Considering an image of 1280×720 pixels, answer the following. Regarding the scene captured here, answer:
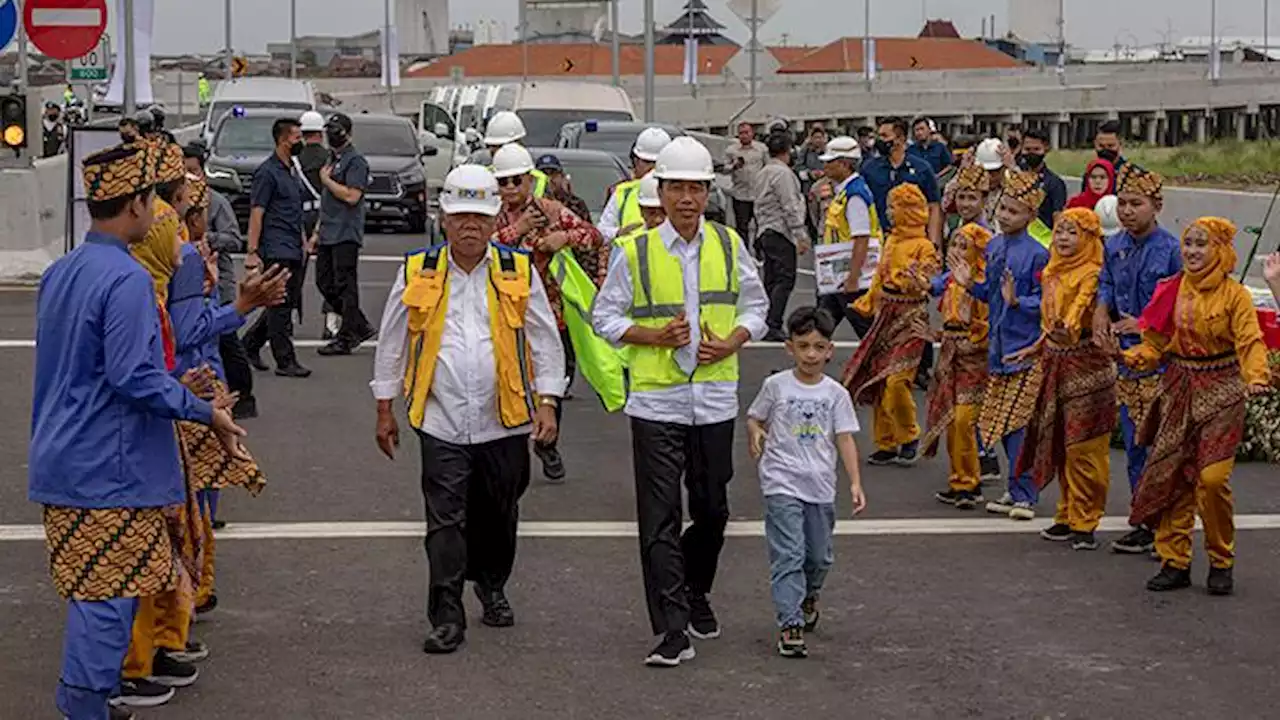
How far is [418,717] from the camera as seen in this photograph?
7844 millimetres

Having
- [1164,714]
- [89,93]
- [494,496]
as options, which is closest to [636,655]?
[494,496]

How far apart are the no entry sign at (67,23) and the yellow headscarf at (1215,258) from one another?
14452mm

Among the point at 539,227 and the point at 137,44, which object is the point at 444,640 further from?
the point at 137,44

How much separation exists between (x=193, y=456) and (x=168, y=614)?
32.1 inches

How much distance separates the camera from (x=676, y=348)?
8773 millimetres

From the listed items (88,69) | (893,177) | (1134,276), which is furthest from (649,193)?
(88,69)

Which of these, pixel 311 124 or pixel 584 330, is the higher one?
pixel 311 124

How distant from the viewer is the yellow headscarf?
971 cm

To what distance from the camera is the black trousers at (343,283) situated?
17.7 meters

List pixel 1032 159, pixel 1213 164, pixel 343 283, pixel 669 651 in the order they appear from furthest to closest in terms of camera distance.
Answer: pixel 1213 164, pixel 343 283, pixel 1032 159, pixel 669 651

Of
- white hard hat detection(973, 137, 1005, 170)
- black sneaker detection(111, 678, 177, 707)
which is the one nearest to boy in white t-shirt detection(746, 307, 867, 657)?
black sneaker detection(111, 678, 177, 707)

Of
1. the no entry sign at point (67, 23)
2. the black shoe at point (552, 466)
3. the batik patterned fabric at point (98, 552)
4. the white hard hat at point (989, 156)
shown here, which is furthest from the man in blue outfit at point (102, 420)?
the no entry sign at point (67, 23)

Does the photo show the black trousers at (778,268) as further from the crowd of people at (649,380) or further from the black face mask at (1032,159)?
the crowd of people at (649,380)

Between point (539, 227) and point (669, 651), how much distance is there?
13.8 feet
